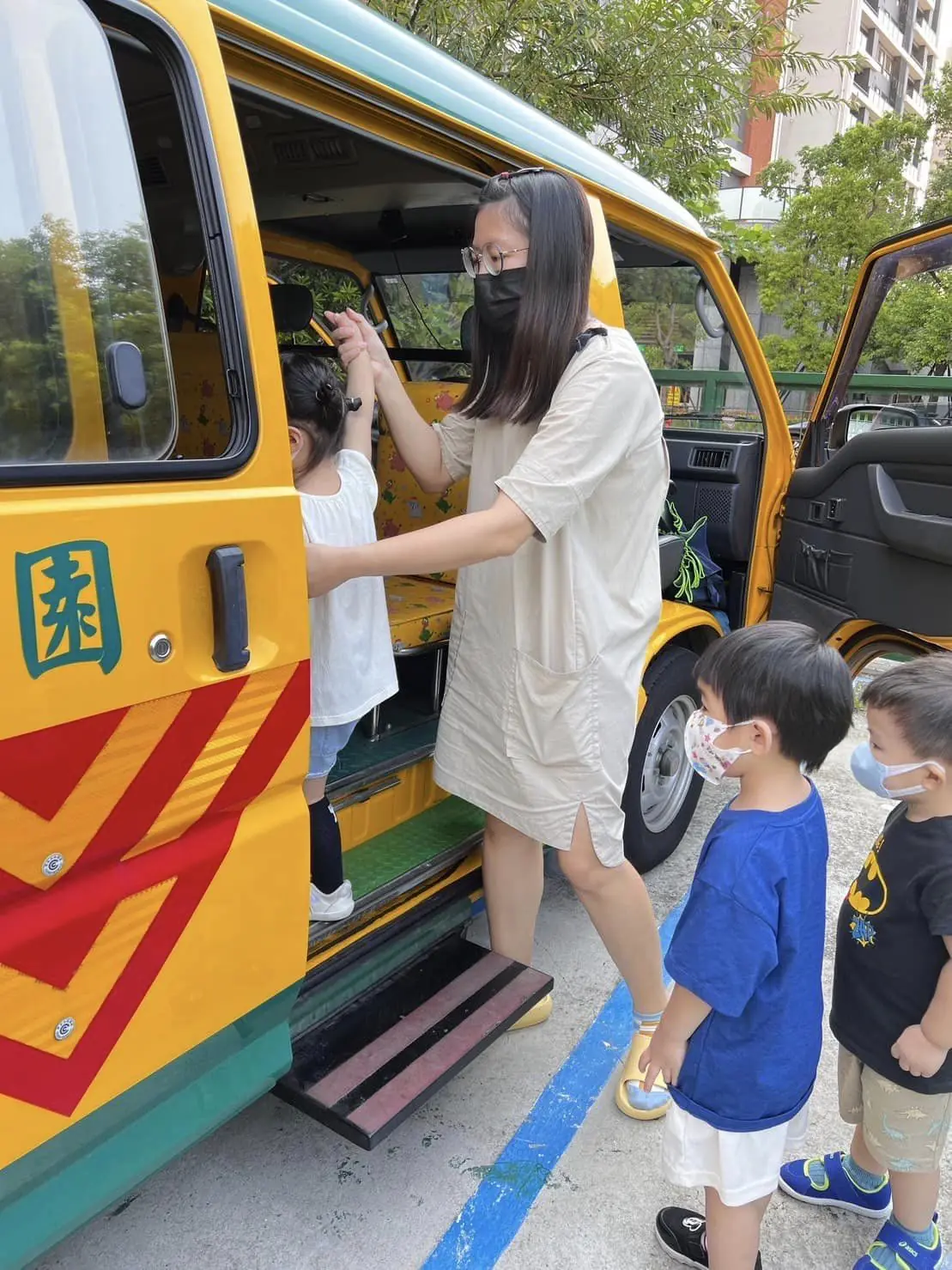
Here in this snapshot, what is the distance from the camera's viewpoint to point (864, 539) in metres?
3.37

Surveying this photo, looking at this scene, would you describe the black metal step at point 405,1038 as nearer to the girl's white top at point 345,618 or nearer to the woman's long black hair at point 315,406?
the girl's white top at point 345,618

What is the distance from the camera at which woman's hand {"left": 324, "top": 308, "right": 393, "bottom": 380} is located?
216 centimetres

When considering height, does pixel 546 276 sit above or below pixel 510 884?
above

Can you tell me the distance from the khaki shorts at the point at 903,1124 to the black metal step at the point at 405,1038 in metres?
0.78

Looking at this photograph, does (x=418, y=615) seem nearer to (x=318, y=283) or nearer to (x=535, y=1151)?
(x=535, y=1151)

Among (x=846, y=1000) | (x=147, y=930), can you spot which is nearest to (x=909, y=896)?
(x=846, y=1000)

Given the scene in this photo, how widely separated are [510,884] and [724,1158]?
0.90 meters

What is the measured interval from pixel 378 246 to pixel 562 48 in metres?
2.73

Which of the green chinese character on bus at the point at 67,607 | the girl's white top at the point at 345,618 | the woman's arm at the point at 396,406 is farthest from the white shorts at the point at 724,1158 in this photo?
the woman's arm at the point at 396,406

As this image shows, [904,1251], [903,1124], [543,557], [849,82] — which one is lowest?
[904,1251]

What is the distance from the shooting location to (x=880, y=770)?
5.38 feet

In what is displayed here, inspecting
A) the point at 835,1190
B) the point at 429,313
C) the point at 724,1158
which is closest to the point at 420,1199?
the point at 724,1158

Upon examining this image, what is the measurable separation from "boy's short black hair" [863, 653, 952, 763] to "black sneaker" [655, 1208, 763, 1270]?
1096 millimetres

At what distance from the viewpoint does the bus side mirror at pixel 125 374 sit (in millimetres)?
1350
